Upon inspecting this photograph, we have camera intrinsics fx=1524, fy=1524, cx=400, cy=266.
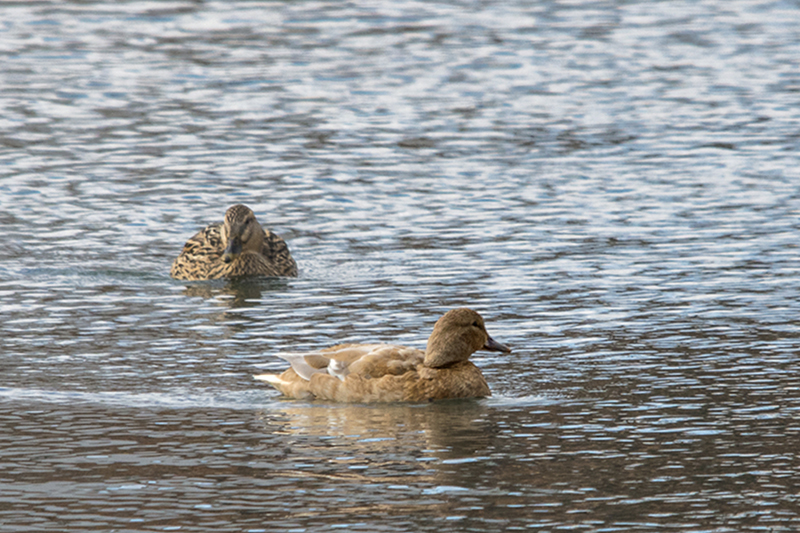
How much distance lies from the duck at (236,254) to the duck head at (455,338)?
5846mm

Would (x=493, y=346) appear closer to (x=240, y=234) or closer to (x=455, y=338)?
(x=455, y=338)

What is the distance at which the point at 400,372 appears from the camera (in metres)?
11.6

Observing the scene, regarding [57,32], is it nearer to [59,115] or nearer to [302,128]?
[59,115]

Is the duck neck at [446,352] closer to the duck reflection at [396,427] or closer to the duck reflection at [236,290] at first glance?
the duck reflection at [396,427]

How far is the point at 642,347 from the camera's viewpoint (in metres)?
12.8

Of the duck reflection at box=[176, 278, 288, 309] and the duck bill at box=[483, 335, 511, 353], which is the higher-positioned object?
the duck bill at box=[483, 335, 511, 353]

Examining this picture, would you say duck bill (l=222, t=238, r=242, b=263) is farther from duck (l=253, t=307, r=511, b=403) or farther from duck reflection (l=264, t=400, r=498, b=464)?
duck reflection (l=264, t=400, r=498, b=464)

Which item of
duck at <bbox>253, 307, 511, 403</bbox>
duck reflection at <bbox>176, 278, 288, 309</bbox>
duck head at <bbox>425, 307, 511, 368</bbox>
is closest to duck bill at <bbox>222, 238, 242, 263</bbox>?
duck reflection at <bbox>176, 278, 288, 309</bbox>

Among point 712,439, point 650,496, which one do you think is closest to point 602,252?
point 712,439

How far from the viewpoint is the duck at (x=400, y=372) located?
37.8 ft

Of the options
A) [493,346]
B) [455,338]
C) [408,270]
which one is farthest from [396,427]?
[408,270]

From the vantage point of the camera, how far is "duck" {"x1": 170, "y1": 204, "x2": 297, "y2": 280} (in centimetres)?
1730

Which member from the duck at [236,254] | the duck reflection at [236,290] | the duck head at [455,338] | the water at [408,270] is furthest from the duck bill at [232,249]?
the duck head at [455,338]

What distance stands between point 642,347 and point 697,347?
0.46 meters
